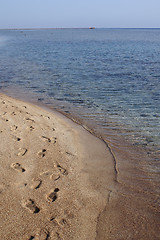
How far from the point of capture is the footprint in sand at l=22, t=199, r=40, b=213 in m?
3.86

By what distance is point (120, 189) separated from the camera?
4.60 meters

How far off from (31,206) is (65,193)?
699 millimetres

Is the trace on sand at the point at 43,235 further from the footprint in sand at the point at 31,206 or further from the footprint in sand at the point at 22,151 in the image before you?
the footprint in sand at the point at 22,151

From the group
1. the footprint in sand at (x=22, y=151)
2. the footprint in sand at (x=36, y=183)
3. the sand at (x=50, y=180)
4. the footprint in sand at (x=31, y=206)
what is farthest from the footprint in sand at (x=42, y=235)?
the footprint in sand at (x=22, y=151)

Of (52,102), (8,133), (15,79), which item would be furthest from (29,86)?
(8,133)

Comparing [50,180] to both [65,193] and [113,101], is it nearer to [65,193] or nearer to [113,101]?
[65,193]

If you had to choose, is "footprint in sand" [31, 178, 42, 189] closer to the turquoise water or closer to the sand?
the sand

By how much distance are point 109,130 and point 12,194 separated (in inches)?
158

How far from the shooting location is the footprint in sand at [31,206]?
3859 mm

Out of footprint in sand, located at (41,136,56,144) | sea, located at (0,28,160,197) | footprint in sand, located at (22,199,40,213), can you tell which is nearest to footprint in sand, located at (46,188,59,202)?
footprint in sand, located at (22,199,40,213)

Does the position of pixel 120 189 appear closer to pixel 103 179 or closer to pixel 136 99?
pixel 103 179

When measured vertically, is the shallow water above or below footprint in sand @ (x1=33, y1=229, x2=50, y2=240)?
above

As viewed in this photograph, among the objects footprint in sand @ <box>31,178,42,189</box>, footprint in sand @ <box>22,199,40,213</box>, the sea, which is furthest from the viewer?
the sea

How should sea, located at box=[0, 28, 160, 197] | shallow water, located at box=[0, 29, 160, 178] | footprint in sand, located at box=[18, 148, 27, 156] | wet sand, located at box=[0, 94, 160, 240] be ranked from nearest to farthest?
wet sand, located at box=[0, 94, 160, 240] < footprint in sand, located at box=[18, 148, 27, 156] < sea, located at box=[0, 28, 160, 197] < shallow water, located at box=[0, 29, 160, 178]
